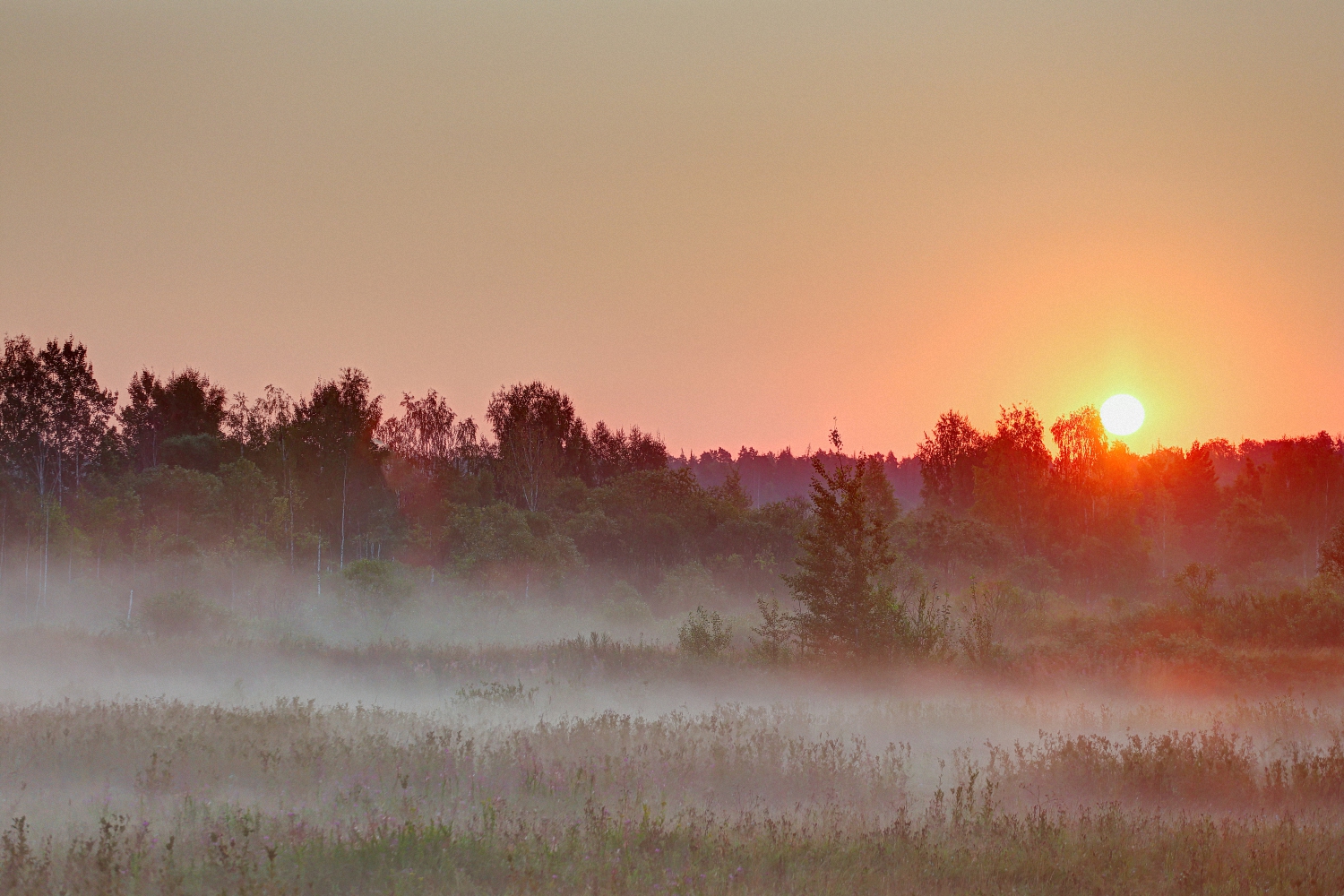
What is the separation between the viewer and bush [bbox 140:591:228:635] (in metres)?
32.5

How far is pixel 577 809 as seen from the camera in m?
11.0

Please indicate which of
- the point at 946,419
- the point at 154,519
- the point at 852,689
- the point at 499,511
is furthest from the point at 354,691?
the point at 946,419

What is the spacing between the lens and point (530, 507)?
73.1 m

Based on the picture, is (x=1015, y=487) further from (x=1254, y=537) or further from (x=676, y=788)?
(x=676, y=788)

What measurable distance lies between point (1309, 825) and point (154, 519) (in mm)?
62912

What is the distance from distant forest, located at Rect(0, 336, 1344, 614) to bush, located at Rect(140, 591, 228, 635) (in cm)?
1213

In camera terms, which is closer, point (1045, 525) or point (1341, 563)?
→ point (1341, 563)

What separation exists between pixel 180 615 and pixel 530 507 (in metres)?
40.4

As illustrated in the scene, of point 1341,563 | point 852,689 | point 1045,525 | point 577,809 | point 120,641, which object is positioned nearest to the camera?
point 577,809

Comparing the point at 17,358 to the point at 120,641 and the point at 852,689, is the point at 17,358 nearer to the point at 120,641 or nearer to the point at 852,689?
the point at 120,641

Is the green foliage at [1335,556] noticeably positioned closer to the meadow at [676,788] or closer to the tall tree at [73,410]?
the meadow at [676,788]

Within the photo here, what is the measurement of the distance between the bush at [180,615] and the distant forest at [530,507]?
12132 mm

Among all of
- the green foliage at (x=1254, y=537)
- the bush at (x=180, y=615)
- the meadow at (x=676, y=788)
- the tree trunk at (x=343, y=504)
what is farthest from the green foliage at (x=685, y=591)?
the green foliage at (x=1254, y=537)

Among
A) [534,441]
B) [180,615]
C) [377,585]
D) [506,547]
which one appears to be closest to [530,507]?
[534,441]
